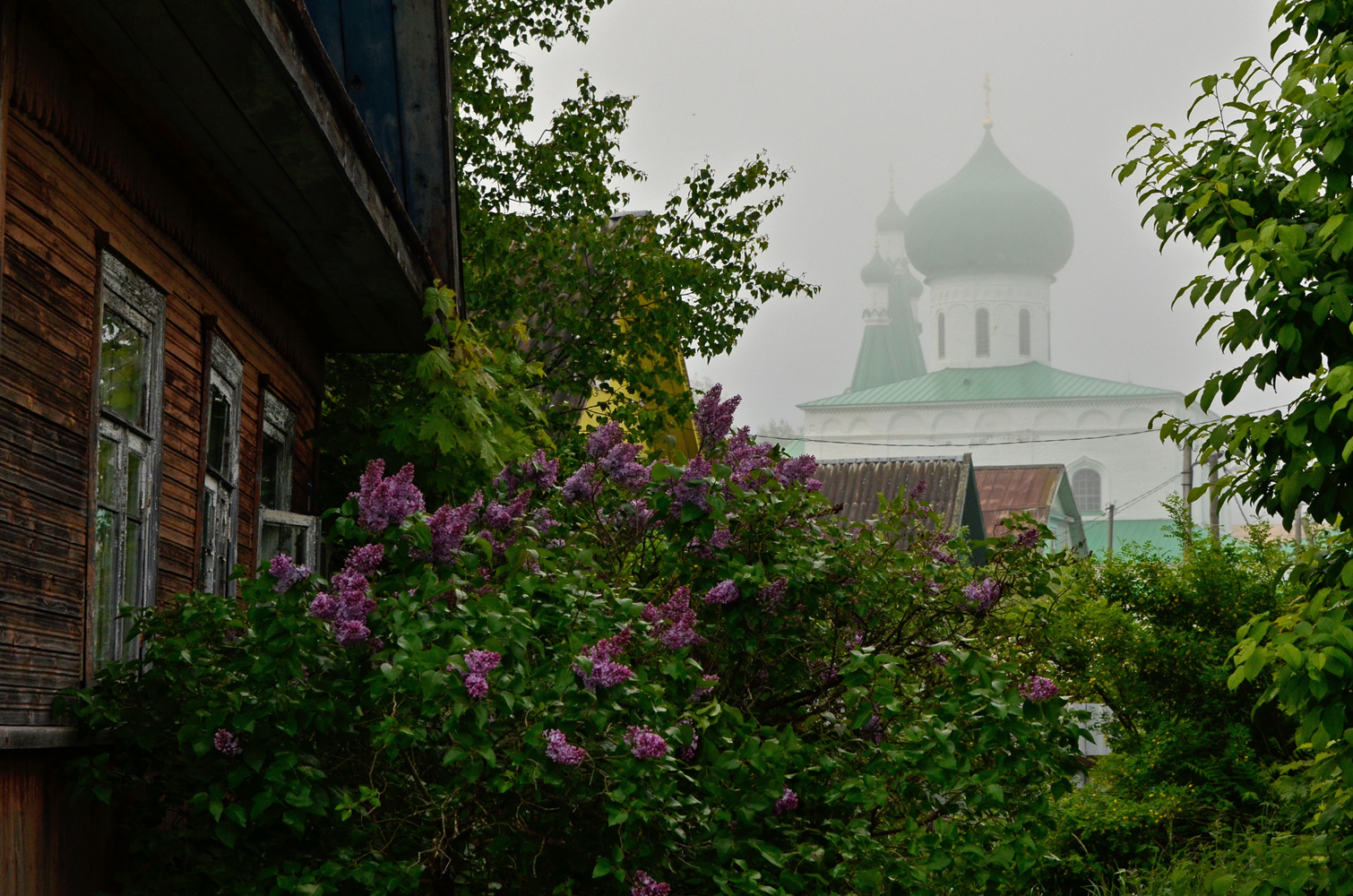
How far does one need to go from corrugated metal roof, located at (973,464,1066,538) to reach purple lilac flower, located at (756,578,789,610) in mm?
40921

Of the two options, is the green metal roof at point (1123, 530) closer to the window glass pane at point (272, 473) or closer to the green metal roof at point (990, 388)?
the green metal roof at point (990, 388)

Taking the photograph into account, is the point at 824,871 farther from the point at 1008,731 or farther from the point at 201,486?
the point at 201,486

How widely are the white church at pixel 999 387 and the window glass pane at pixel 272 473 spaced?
77358 mm

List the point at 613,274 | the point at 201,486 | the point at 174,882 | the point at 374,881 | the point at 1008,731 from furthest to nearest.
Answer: the point at 613,274 → the point at 201,486 → the point at 1008,731 → the point at 174,882 → the point at 374,881

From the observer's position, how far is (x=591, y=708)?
13.4 ft

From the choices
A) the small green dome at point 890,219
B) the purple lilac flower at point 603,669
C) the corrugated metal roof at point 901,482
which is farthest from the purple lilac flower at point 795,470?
the small green dome at point 890,219

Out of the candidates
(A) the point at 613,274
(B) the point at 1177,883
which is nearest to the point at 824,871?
(B) the point at 1177,883

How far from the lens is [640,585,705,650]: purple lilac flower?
471 cm

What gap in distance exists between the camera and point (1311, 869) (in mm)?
5910

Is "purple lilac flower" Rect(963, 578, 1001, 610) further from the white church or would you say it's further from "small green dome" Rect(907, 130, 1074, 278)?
"small green dome" Rect(907, 130, 1074, 278)

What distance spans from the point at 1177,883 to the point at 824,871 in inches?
180

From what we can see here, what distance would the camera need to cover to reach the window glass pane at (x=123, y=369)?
4.71 meters

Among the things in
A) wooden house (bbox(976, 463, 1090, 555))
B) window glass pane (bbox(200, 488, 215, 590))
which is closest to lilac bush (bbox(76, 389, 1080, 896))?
window glass pane (bbox(200, 488, 215, 590))

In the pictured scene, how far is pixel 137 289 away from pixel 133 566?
0.89 metres
